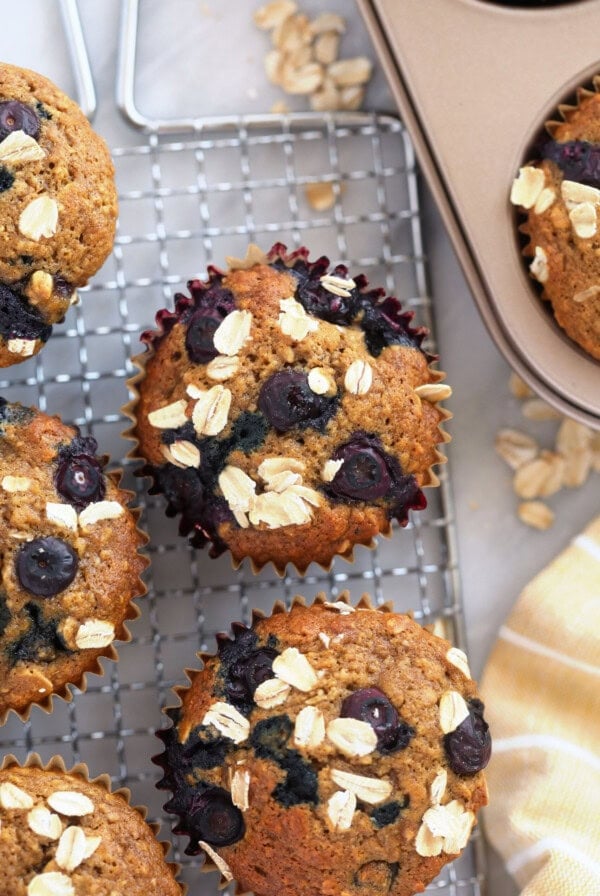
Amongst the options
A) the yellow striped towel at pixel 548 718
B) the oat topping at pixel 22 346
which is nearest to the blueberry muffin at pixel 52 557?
the oat topping at pixel 22 346

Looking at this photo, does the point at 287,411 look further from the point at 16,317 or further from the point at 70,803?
the point at 70,803

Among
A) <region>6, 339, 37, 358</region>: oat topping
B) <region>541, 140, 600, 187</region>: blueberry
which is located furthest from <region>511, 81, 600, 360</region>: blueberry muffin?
<region>6, 339, 37, 358</region>: oat topping

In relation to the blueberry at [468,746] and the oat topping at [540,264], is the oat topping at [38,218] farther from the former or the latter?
the blueberry at [468,746]

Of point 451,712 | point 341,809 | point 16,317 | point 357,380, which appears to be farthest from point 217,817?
point 16,317

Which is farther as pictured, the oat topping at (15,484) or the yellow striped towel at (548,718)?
the yellow striped towel at (548,718)

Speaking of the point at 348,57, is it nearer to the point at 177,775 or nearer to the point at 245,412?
the point at 245,412

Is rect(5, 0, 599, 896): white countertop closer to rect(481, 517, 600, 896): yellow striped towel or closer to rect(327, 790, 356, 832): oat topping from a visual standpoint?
rect(481, 517, 600, 896): yellow striped towel
